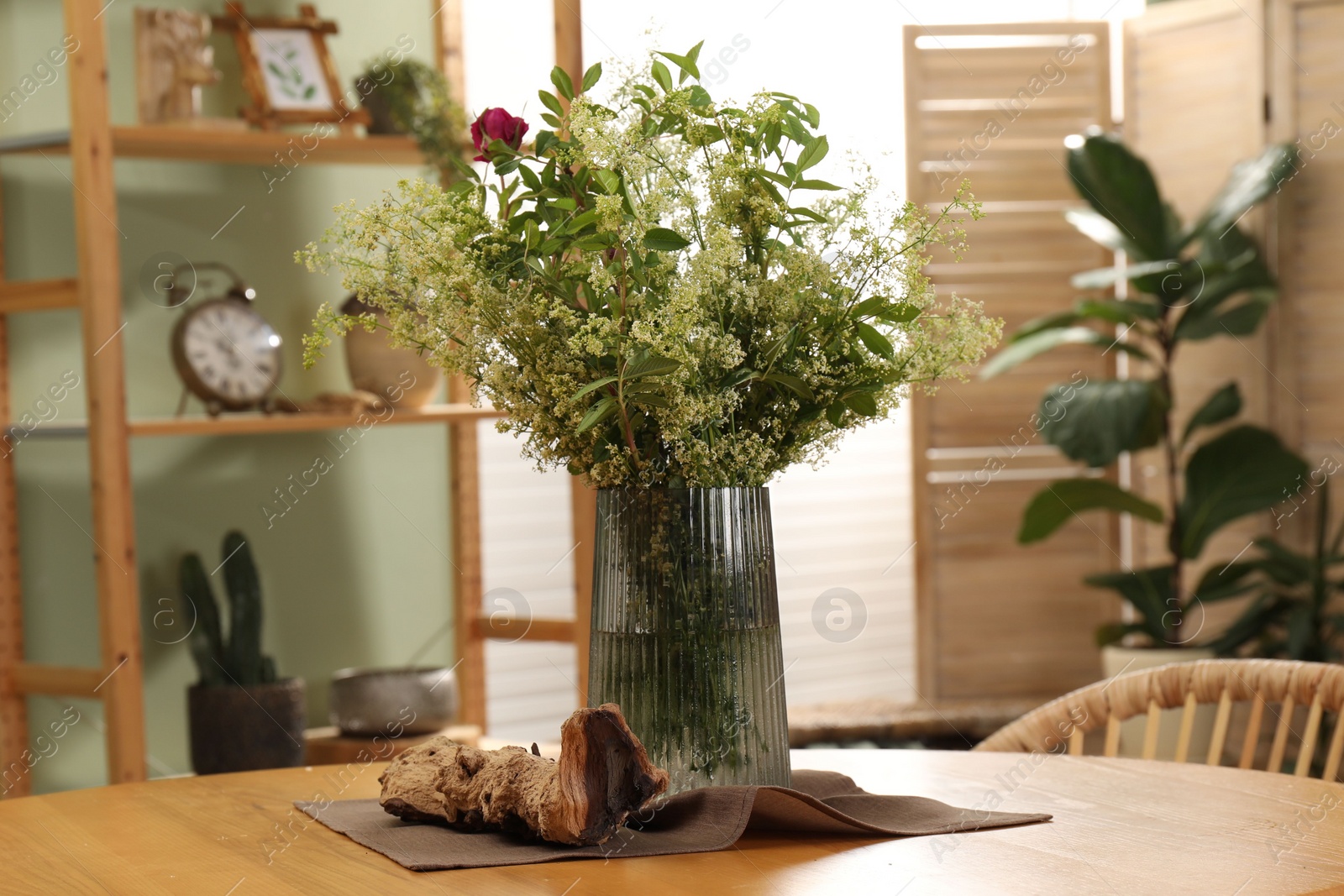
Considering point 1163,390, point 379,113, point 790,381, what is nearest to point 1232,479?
point 1163,390

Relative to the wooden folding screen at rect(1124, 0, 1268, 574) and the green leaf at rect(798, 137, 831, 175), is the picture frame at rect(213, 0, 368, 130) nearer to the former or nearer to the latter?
the green leaf at rect(798, 137, 831, 175)

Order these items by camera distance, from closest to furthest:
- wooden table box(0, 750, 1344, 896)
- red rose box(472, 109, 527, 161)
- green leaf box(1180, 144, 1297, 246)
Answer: wooden table box(0, 750, 1344, 896)
red rose box(472, 109, 527, 161)
green leaf box(1180, 144, 1297, 246)

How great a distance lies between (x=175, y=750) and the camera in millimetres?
3262

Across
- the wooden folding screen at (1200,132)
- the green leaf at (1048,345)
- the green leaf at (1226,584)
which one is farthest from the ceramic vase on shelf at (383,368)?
the wooden folding screen at (1200,132)

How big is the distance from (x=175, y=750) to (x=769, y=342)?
2334mm

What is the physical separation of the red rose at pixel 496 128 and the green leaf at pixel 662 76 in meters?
0.13

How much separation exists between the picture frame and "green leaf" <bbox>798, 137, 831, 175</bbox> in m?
2.04

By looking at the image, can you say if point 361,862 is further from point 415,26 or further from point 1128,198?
point 1128,198

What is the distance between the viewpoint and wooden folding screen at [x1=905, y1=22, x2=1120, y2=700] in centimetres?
440

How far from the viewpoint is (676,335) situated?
132 centimetres

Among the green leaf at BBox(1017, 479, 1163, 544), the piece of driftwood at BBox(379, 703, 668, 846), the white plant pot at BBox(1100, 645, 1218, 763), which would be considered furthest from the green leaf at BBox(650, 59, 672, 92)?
the green leaf at BBox(1017, 479, 1163, 544)

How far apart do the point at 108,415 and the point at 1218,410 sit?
9.24ft

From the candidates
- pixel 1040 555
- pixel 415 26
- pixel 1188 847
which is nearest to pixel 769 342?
pixel 1188 847

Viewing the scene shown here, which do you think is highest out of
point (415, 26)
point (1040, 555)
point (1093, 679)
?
point (415, 26)
